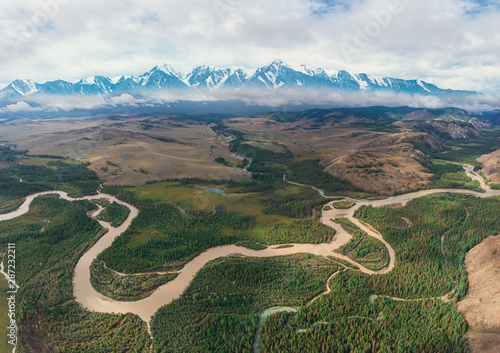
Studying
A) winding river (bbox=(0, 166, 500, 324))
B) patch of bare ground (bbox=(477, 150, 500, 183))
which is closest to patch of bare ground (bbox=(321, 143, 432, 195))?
winding river (bbox=(0, 166, 500, 324))

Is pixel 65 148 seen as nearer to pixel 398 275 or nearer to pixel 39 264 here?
pixel 39 264

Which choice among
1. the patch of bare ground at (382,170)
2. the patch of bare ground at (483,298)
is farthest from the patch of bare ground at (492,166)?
the patch of bare ground at (483,298)

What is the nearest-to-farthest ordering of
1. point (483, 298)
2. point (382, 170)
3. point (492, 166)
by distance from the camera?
point (483, 298)
point (382, 170)
point (492, 166)

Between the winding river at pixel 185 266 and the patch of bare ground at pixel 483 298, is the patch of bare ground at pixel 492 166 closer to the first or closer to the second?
the winding river at pixel 185 266

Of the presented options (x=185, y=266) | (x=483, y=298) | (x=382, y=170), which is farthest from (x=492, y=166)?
(x=185, y=266)

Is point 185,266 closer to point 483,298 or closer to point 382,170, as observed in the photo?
point 483,298

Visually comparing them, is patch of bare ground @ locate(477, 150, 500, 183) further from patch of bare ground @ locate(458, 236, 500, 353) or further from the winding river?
patch of bare ground @ locate(458, 236, 500, 353)
